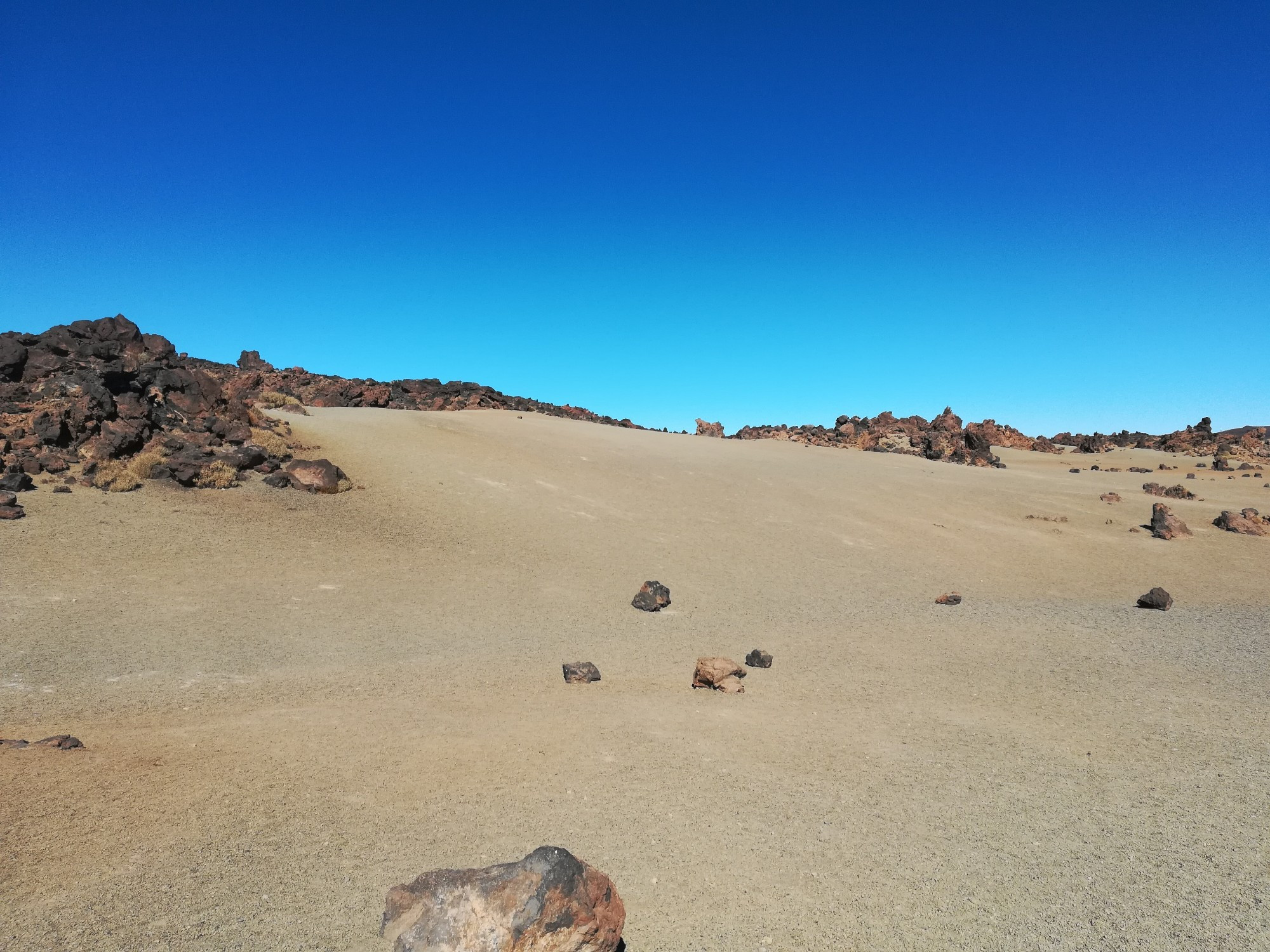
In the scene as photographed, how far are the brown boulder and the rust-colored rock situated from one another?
1053cm

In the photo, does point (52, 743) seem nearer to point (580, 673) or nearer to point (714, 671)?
point (580, 673)

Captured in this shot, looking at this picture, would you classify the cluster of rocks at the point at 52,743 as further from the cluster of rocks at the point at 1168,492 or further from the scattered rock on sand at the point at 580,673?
the cluster of rocks at the point at 1168,492

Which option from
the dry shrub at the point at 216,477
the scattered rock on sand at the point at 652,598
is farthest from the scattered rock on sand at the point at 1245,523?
the dry shrub at the point at 216,477

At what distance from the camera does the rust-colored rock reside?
7.31m

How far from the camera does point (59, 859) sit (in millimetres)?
3350

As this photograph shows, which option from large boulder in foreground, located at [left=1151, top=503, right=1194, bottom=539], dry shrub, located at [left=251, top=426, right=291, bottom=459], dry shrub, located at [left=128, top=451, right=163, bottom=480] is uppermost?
dry shrub, located at [left=251, top=426, right=291, bottom=459]

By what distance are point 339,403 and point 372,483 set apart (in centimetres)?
1634

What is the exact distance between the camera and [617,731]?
5793mm

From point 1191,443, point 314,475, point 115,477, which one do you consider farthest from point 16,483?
point 1191,443

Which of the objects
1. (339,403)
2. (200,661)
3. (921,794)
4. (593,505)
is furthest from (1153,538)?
(339,403)

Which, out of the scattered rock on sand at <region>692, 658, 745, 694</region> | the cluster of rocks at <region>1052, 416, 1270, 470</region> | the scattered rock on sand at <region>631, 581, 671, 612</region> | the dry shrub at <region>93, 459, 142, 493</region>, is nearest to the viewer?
the scattered rock on sand at <region>692, 658, 745, 694</region>

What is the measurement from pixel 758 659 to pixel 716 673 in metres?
1.11

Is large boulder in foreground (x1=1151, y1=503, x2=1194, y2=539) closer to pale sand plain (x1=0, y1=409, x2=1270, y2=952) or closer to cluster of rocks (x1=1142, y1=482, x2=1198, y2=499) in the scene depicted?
pale sand plain (x1=0, y1=409, x2=1270, y2=952)

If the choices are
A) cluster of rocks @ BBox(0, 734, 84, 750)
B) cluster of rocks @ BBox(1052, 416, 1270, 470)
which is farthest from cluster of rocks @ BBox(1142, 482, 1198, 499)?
cluster of rocks @ BBox(0, 734, 84, 750)
